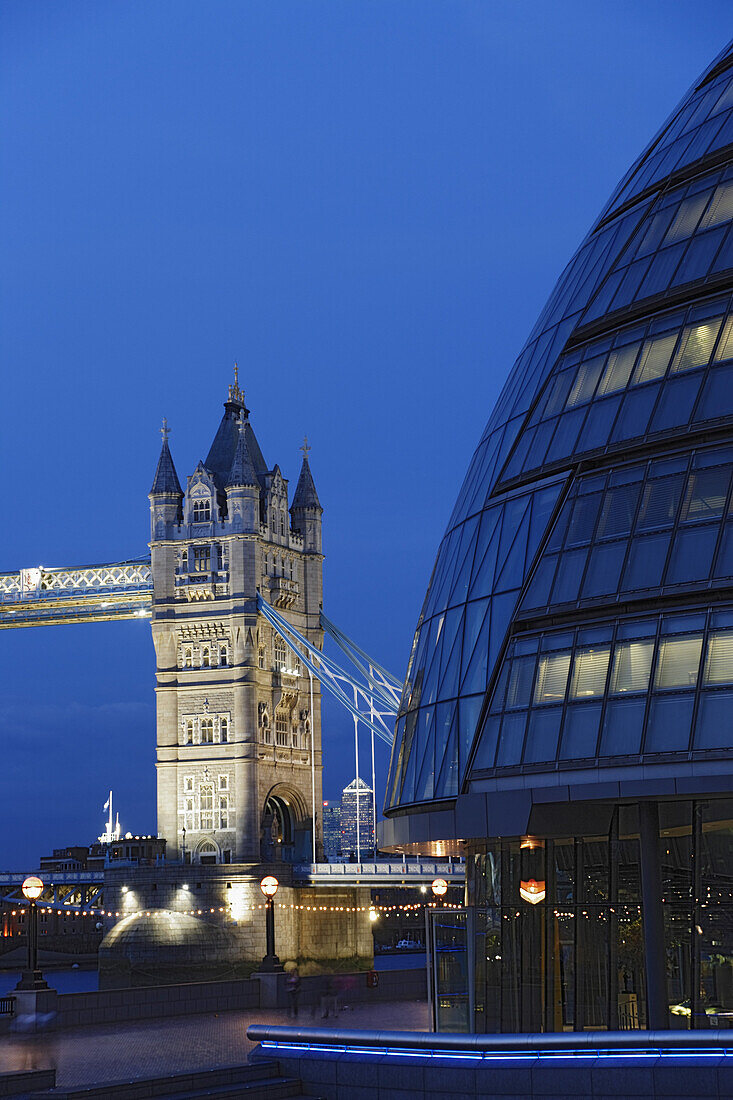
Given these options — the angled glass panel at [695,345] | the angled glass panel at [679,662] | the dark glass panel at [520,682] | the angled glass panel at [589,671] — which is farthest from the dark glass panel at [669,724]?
the angled glass panel at [695,345]

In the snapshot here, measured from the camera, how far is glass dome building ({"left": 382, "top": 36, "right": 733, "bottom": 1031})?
2733 centimetres

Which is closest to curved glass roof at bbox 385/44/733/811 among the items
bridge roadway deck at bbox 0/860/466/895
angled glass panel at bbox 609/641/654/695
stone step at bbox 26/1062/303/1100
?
angled glass panel at bbox 609/641/654/695

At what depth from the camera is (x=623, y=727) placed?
2755 cm

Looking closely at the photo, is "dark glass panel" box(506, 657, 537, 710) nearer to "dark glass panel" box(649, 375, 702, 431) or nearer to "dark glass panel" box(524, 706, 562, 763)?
"dark glass panel" box(524, 706, 562, 763)

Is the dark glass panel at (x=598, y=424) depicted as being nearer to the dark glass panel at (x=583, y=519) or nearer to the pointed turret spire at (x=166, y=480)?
the dark glass panel at (x=583, y=519)

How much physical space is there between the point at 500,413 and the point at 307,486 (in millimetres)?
82613

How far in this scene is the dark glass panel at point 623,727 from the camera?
89.4ft

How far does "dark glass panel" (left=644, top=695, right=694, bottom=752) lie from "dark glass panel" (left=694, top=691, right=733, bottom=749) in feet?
0.68

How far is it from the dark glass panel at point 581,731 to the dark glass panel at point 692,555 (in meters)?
2.81

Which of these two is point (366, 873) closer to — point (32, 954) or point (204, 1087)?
point (32, 954)

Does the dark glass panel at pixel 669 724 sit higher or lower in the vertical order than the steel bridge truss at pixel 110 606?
lower

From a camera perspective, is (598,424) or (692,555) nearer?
(692,555)

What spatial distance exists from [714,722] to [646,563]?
370 cm

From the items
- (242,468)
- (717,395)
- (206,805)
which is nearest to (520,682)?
(717,395)
